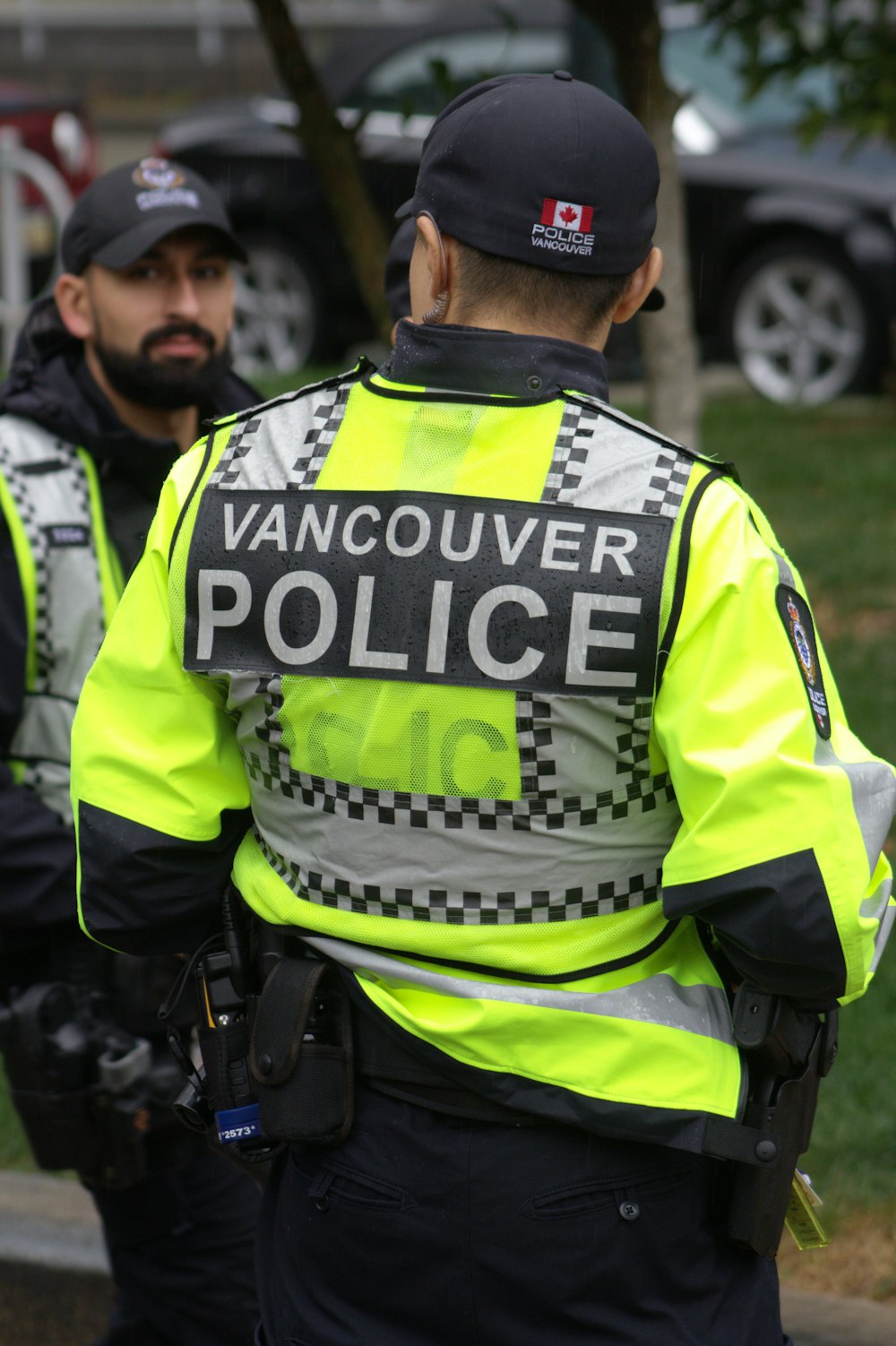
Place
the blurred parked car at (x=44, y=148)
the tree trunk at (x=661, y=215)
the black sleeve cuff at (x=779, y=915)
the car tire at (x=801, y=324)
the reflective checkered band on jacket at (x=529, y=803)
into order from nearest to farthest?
1. the black sleeve cuff at (x=779, y=915)
2. the reflective checkered band on jacket at (x=529, y=803)
3. the tree trunk at (x=661, y=215)
4. the car tire at (x=801, y=324)
5. the blurred parked car at (x=44, y=148)

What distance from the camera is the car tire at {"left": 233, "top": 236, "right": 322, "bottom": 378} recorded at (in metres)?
10.5

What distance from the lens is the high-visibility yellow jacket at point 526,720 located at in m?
1.84

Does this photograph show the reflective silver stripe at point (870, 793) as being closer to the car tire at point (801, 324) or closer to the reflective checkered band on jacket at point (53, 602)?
the reflective checkered band on jacket at point (53, 602)

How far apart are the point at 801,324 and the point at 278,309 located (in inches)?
123

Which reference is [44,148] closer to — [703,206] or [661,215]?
[703,206]

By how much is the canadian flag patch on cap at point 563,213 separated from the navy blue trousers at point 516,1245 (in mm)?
1020

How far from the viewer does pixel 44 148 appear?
39.4 feet

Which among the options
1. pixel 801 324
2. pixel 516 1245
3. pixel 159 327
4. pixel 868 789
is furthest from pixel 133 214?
pixel 801 324

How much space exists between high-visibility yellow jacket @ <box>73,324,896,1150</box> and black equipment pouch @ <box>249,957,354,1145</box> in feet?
0.18

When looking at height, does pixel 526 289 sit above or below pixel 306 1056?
above

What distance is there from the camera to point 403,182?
978 centimetres

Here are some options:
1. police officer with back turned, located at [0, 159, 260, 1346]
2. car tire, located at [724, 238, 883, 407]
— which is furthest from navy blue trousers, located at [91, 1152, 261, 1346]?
car tire, located at [724, 238, 883, 407]

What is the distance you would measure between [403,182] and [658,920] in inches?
328

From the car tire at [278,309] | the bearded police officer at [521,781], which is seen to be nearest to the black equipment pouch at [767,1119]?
the bearded police officer at [521,781]
